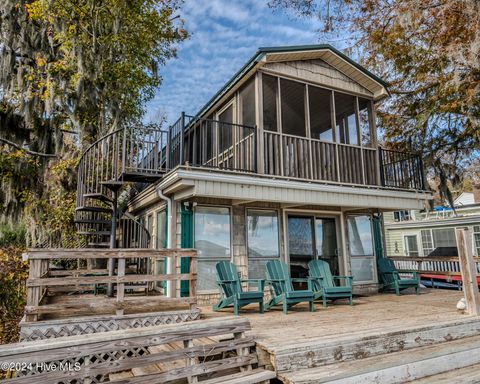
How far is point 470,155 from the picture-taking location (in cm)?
990

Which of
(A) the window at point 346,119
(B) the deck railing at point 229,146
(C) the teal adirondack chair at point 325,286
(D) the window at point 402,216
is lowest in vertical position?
(C) the teal adirondack chair at point 325,286

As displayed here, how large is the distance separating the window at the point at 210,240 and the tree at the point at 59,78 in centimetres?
520

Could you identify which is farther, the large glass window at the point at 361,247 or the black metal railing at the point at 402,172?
the black metal railing at the point at 402,172

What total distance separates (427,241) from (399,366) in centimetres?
1576

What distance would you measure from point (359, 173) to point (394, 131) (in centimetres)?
403

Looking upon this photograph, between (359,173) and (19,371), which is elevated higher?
(359,173)

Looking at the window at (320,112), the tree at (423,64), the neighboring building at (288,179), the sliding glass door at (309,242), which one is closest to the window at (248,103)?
the neighboring building at (288,179)

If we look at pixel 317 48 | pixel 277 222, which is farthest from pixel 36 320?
pixel 317 48

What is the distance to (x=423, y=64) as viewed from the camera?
958 centimetres

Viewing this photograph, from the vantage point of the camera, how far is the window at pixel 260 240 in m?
6.79

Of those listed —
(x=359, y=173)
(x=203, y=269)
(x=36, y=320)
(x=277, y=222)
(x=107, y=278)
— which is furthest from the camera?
(x=359, y=173)

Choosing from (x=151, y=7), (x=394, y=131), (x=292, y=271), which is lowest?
(x=292, y=271)

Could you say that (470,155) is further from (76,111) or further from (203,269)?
(76,111)

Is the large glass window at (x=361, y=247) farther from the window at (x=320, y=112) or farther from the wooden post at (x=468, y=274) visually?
the wooden post at (x=468, y=274)
